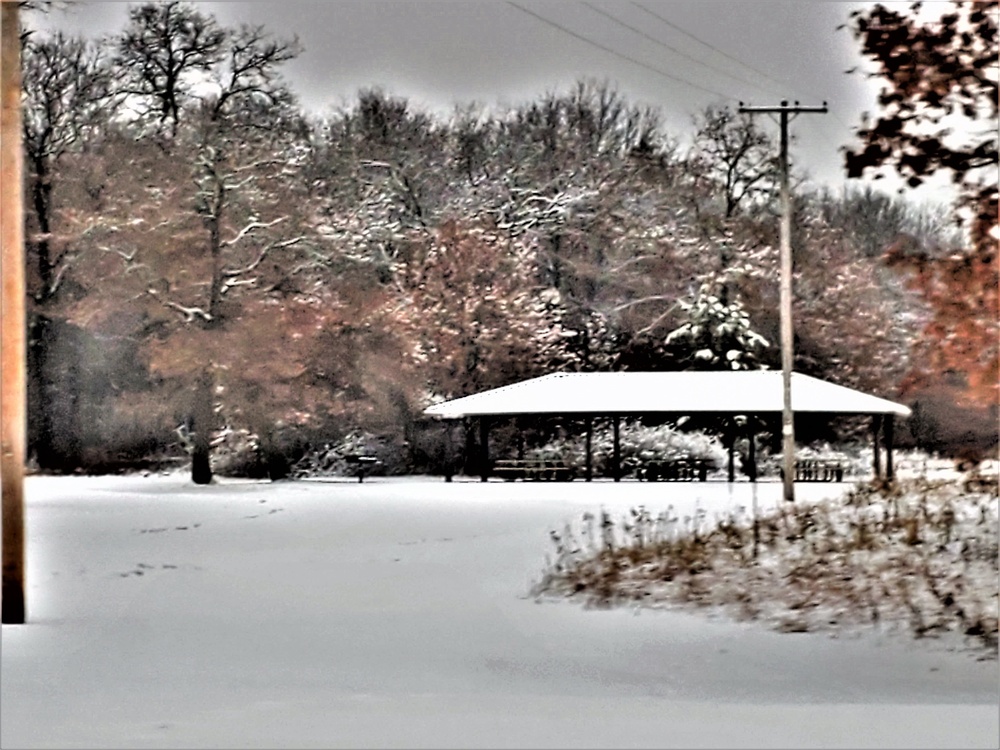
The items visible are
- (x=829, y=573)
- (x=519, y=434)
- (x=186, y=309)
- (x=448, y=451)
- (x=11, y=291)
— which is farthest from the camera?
(x=519, y=434)

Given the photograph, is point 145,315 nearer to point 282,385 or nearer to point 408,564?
point 282,385

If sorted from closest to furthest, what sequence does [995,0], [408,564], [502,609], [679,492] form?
1. [995,0]
2. [502,609]
3. [408,564]
4. [679,492]

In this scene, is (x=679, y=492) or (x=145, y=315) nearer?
(x=679, y=492)

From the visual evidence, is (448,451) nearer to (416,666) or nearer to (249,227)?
(249,227)

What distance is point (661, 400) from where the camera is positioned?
39688mm

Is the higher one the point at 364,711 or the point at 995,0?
the point at 995,0

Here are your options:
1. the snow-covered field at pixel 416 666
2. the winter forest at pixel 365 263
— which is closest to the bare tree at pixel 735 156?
the winter forest at pixel 365 263

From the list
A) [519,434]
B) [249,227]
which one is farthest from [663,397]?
[249,227]

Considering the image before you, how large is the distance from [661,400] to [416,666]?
28.1 meters

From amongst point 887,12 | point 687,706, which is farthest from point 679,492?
point 687,706

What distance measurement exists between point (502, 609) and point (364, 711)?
5974 millimetres

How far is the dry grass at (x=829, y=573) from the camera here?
13.4 m

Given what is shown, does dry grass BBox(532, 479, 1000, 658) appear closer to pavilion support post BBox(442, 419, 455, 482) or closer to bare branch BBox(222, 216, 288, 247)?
pavilion support post BBox(442, 419, 455, 482)

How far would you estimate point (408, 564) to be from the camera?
2075 cm
